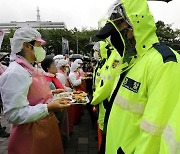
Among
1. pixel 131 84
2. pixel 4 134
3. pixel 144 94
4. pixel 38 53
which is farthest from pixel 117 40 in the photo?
pixel 4 134

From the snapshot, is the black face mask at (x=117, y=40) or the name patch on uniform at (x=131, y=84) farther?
the black face mask at (x=117, y=40)

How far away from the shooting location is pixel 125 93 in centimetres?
176

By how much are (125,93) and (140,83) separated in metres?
0.16

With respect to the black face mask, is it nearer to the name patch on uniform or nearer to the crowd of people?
the crowd of people

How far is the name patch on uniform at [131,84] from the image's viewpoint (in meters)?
1.66

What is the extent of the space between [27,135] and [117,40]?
4.25 ft

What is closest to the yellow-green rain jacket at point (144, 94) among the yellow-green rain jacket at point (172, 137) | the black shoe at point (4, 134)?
the yellow-green rain jacket at point (172, 137)

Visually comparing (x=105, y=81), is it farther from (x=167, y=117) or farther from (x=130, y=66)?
(x=167, y=117)

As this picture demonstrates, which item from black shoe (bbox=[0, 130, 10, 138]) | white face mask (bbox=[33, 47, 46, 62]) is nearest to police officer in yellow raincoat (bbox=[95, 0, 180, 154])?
white face mask (bbox=[33, 47, 46, 62])

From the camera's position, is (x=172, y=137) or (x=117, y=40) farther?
(x=117, y=40)

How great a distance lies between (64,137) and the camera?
515cm

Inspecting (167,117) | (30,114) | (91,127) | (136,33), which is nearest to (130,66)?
(136,33)

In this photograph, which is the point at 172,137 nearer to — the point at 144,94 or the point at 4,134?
the point at 144,94

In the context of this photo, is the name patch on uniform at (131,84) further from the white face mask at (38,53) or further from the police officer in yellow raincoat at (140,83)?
the white face mask at (38,53)
